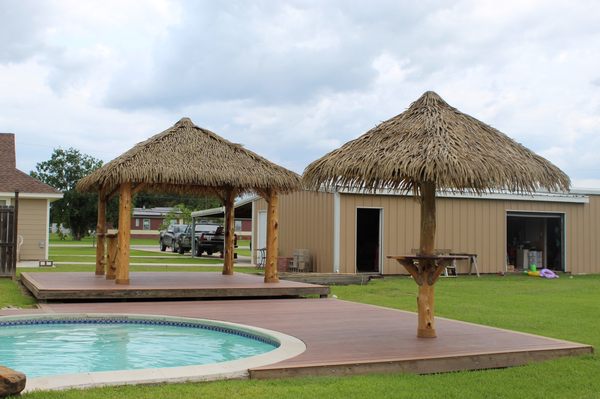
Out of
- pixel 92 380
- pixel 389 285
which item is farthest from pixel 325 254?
pixel 92 380

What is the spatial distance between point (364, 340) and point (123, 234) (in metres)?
6.51

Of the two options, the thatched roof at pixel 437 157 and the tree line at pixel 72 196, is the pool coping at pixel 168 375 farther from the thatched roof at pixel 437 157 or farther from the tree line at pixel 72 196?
the tree line at pixel 72 196

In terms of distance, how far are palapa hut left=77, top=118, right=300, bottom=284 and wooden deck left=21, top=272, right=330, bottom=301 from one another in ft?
1.94

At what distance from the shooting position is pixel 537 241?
26.8 m

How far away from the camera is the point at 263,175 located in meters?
13.9

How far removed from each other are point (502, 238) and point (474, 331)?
14851mm

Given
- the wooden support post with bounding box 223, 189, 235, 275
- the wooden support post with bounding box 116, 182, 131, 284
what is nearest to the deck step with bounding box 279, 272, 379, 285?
the wooden support post with bounding box 223, 189, 235, 275

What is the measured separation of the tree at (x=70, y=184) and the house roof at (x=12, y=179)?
29771mm

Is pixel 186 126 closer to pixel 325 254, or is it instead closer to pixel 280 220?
pixel 325 254

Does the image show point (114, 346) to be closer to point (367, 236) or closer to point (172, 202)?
point (367, 236)

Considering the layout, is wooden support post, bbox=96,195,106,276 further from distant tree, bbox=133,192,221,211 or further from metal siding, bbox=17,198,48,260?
distant tree, bbox=133,192,221,211

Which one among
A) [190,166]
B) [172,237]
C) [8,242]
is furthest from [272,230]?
[172,237]

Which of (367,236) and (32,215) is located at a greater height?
(32,215)

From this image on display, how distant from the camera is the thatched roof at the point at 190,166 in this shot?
12781mm
